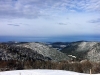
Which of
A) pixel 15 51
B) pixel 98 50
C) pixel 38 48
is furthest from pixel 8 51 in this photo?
pixel 98 50

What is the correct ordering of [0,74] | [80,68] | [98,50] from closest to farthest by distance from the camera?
[0,74] → [80,68] → [98,50]

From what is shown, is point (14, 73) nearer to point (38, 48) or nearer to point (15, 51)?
point (15, 51)

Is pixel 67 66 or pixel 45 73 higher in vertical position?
pixel 45 73

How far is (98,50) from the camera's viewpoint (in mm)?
191500

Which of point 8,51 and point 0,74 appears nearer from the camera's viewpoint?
point 0,74

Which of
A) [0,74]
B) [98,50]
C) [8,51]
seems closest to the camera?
[0,74]

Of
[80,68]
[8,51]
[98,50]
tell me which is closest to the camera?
[80,68]

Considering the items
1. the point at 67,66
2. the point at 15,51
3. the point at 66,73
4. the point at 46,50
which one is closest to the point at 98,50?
the point at 46,50

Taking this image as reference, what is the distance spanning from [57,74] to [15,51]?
138 metres

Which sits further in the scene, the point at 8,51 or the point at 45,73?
the point at 8,51

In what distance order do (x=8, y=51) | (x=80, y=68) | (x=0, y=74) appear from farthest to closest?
(x=8, y=51)
(x=80, y=68)
(x=0, y=74)

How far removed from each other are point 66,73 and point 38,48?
180633 mm

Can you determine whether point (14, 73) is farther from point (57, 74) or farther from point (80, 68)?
point (80, 68)

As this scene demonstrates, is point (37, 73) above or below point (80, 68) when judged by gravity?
above
